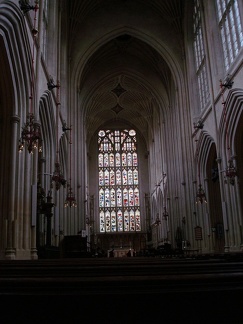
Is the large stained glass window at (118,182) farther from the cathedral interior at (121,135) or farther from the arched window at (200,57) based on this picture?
the arched window at (200,57)

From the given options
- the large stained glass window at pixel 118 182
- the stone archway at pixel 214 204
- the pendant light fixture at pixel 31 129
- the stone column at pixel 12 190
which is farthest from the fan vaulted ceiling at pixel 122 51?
the stone column at pixel 12 190

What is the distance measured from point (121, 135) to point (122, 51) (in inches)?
560

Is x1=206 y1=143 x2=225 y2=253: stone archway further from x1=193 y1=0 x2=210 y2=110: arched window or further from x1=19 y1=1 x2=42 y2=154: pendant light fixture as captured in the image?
x1=19 y1=1 x2=42 y2=154: pendant light fixture

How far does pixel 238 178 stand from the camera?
15.6 metres

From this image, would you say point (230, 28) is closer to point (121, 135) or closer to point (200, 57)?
point (200, 57)

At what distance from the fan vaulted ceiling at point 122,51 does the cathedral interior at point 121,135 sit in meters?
0.09

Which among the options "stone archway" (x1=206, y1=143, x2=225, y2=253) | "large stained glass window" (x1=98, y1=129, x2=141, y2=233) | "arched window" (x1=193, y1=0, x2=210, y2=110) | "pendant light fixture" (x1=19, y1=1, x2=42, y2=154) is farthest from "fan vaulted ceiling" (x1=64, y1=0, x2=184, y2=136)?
"pendant light fixture" (x1=19, y1=1, x2=42, y2=154)

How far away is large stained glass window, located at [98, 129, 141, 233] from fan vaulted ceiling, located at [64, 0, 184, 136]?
3665 mm

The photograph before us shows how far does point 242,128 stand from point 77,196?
39.8 ft

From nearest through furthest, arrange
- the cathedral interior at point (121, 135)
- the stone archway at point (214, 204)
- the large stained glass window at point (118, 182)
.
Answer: the cathedral interior at point (121, 135) < the stone archway at point (214, 204) < the large stained glass window at point (118, 182)

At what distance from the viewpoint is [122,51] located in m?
28.6

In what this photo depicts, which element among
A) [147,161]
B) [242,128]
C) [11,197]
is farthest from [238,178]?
[147,161]

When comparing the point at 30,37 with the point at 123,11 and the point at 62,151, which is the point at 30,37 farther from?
the point at 123,11

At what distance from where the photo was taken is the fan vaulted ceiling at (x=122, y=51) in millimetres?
23438
